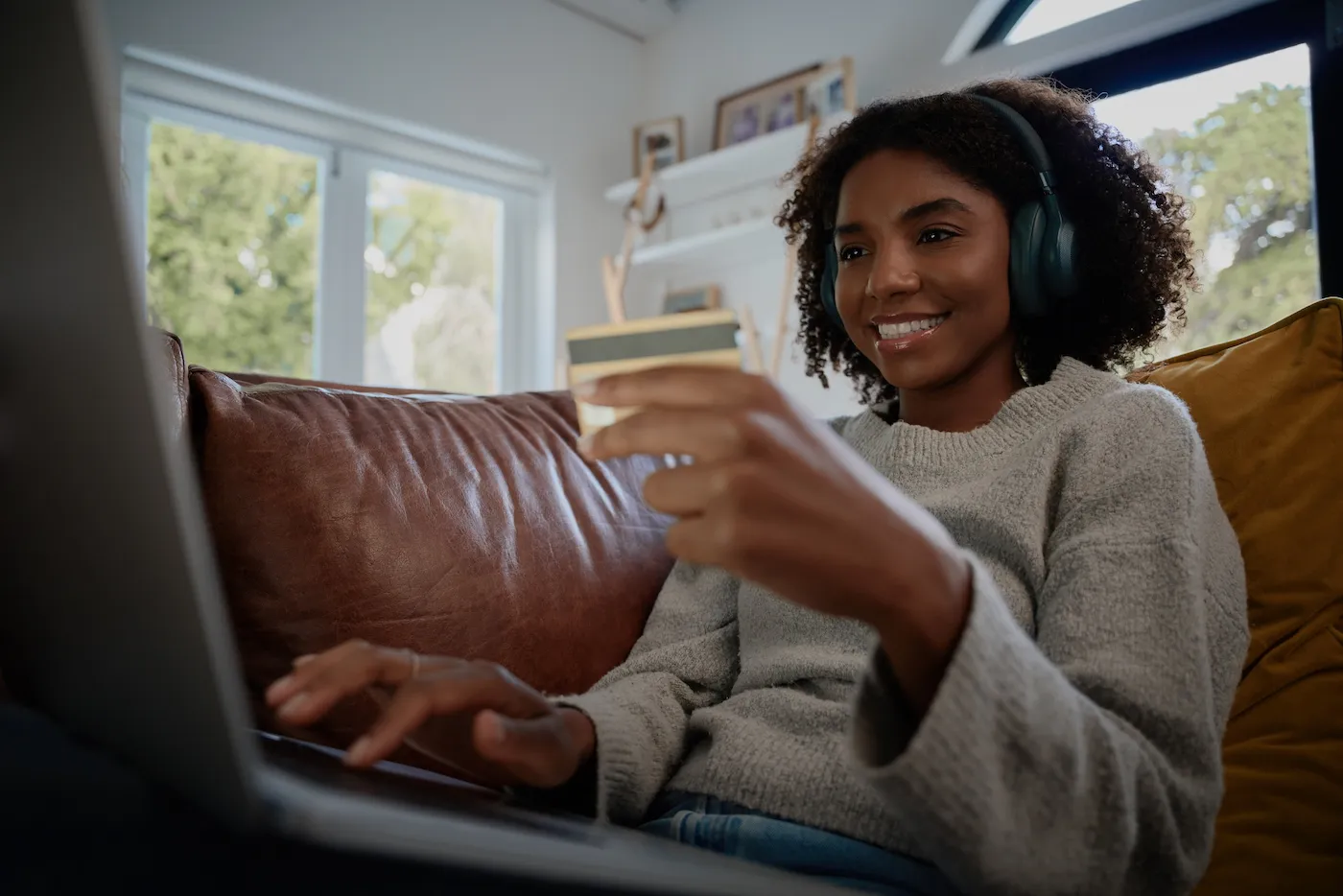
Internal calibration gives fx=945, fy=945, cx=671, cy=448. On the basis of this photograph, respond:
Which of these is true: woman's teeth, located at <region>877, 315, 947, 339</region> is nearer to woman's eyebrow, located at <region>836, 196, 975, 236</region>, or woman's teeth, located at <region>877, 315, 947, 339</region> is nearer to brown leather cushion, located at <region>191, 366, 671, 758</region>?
woman's eyebrow, located at <region>836, 196, 975, 236</region>

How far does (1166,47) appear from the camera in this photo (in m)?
2.52

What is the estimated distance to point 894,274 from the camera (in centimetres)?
93

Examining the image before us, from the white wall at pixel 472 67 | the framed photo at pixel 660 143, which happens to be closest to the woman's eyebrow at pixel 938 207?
the white wall at pixel 472 67

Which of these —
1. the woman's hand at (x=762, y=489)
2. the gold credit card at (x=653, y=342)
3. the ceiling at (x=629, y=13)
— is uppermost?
the ceiling at (x=629, y=13)

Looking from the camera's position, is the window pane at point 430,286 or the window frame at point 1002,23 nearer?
the window frame at point 1002,23

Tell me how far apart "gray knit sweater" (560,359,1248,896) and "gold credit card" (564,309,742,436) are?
1.24 ft

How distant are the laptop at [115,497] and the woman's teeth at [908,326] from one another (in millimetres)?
714

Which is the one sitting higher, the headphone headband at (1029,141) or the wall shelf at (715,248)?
the wall shelf at (715,248)

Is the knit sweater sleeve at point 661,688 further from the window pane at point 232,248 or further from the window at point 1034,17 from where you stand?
the window at point 1034,17

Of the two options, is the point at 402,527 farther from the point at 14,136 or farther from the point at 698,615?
the point at 14,136

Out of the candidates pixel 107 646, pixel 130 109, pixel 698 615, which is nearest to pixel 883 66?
pixel 130 109

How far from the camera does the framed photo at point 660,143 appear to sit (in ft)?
12.0

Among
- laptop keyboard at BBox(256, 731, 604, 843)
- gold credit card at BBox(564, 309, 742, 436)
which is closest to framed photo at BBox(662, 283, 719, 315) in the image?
gold credit card at BBox(564, 309, 742, 436)

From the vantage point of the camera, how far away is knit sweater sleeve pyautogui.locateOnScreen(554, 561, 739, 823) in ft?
2.55
